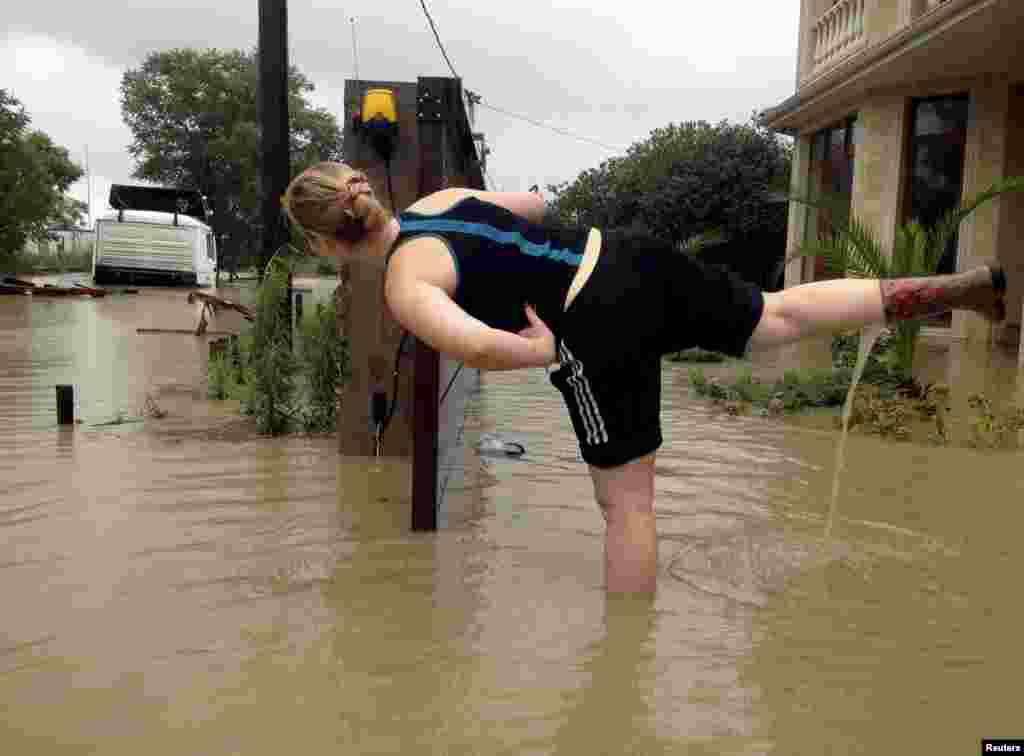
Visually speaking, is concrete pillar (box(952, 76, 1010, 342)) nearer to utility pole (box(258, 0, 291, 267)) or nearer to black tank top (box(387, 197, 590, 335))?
utility pole (box(258, 0, 291, 267))

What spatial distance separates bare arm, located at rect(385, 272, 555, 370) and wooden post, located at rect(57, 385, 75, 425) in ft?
14.9

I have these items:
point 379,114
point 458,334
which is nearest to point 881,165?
point 379,114

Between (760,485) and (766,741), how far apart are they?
9.13ft

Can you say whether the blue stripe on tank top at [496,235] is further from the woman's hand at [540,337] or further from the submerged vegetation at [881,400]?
the submerged vegetation at [881,400]

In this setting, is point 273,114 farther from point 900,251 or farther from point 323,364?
point 900,251

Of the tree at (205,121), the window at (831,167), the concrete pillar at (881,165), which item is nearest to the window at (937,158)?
the concrete pillar at (881,165)

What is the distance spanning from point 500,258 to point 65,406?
→ 4.64 meters

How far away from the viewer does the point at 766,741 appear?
2.28m

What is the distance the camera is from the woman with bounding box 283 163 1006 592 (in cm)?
287

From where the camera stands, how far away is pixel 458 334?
2.56 m

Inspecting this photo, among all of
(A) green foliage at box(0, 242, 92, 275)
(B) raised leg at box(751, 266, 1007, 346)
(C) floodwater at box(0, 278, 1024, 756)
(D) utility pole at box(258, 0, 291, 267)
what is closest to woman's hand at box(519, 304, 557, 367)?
(B) raised leg at box(751, 266, 1007, 346)

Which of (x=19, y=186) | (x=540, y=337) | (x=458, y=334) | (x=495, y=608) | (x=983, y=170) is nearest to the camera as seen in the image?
(x=458, y=334)

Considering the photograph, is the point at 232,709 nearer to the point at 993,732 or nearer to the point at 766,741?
the point at 766,741

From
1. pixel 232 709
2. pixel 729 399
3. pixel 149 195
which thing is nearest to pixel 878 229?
pixel 729 399
